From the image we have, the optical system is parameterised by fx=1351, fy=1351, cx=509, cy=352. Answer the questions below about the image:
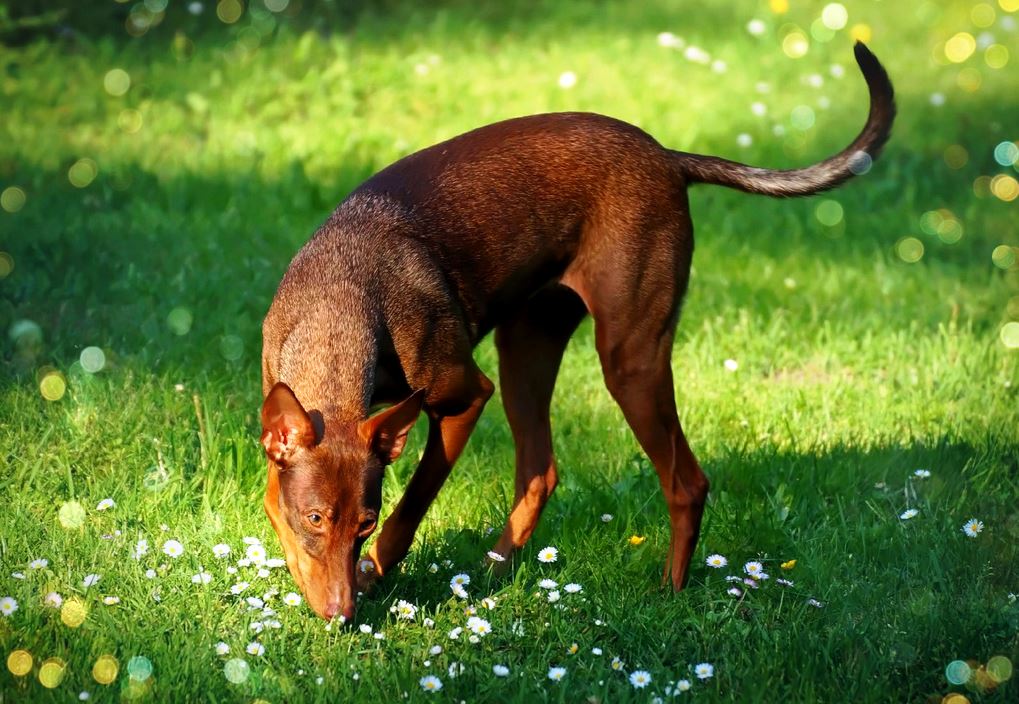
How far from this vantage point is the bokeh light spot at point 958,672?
3797mm

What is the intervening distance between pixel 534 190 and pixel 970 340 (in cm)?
302

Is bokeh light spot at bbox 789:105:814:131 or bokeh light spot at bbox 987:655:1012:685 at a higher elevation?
bokeh light spot at bbox 987:655:1012:685

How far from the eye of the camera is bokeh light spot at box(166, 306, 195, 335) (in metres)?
6.08

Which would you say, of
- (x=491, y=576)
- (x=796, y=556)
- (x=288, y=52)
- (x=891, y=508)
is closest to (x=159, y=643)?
(x=491, y=576)

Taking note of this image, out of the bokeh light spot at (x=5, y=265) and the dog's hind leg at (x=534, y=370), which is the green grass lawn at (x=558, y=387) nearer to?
the bokeh light spot at (x=5, y=265)

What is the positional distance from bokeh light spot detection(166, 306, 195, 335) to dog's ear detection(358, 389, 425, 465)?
98.9 inches

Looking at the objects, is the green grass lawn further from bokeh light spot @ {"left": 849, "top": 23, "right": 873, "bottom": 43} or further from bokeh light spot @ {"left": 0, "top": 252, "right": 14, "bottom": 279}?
bokeh light spot @ {"left": 849, "top": 23, "right": 873, "bottom": 43}

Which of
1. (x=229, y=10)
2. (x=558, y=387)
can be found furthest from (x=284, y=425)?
(x=229, y=10)

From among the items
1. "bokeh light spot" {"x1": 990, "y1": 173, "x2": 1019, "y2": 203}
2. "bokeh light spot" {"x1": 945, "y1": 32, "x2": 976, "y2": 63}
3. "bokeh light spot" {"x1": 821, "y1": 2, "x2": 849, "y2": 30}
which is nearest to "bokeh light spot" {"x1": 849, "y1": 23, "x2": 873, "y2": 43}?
"bokeh light spot" {"x1": 821, "y1": 2, "x2": 849, "y2": 30}

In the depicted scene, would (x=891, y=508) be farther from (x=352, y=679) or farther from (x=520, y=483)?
(x=352, y=679)

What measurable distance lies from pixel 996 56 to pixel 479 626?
9284mm

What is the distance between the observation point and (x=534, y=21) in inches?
454

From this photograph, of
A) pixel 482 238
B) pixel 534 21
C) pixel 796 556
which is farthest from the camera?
pixel 534 21

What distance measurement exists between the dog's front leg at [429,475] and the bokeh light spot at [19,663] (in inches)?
39.2
